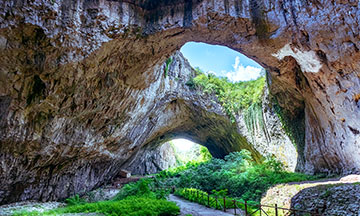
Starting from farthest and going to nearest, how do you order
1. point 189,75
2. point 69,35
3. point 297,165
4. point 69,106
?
point 189,75
point 297,165
point 69,106
point 69,35

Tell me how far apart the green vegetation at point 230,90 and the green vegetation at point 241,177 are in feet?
11.8

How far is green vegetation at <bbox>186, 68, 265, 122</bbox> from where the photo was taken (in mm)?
15494

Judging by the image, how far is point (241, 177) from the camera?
38.1 ft

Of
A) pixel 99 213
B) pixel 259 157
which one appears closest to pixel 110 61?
pixel 99 213

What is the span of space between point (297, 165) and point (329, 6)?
7793 millimetres

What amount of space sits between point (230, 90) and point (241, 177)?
704cm

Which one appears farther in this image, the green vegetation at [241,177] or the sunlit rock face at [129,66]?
the green vegetation at [241,177]

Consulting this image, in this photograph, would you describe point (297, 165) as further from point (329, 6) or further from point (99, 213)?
point (99, 213)

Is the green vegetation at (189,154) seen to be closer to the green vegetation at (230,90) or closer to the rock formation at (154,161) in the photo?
the rock formation at (154,161)

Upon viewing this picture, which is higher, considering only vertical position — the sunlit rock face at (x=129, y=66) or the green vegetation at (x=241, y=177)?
the sunlit rock face at (x=129, y=66)

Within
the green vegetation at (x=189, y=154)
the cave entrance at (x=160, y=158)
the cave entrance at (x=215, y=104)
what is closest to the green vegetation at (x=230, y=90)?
the cave entrance at (x=215, y=104)

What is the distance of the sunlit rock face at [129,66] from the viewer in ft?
21.9

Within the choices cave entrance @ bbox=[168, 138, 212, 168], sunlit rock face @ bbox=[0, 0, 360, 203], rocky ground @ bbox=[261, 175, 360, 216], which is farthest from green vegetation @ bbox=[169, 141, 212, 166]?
rocky ground @ bbox=[261, 175, 360, 216]

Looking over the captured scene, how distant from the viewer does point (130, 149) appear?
49.1ft
